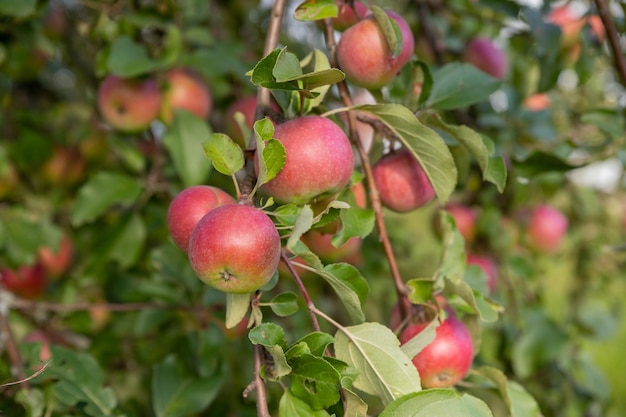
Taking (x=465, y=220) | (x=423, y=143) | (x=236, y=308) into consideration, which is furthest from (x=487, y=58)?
(x=236, y=308)

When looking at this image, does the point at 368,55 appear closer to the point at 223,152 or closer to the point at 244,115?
the point at 223,152

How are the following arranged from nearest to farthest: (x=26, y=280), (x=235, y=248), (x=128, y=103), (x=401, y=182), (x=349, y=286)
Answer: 1. (x=235, y=248)
2. (x=349, y=286)
3. (x=401, y=182)
4. (x=128, y=103)
5. (x=26, y=280)

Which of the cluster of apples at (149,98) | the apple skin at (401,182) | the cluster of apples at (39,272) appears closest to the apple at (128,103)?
the cluster of apples at (149,98)

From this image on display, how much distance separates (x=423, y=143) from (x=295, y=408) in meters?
0.30

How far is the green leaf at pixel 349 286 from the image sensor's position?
63 cm

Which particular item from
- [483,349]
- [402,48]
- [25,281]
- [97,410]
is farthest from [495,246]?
[25,281]

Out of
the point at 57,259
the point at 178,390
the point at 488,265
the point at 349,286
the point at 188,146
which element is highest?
the point at 349,286

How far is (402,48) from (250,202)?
0.86 feet

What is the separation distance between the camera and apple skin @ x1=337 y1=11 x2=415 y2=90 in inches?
28.5

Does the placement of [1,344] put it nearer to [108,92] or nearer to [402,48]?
[108,92]

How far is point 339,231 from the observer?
69 cm

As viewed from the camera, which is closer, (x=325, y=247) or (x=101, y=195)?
(x=325, y=247)

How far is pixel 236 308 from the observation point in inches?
24.5

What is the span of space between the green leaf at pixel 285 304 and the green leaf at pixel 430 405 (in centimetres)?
15
